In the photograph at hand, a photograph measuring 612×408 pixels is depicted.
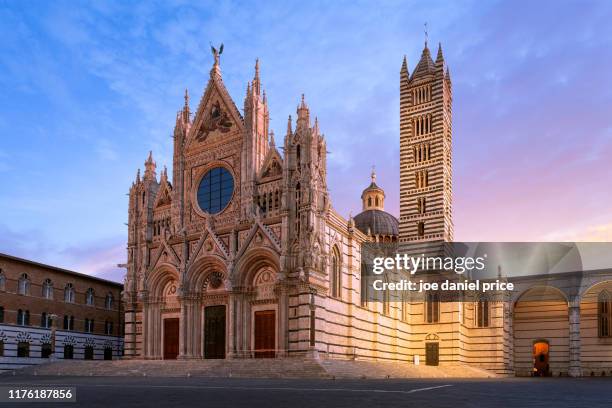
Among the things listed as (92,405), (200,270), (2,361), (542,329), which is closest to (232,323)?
(200,270)

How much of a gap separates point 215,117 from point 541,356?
1614 inches

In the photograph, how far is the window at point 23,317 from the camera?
4950cm

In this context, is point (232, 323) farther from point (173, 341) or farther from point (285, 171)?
point (285, 171)

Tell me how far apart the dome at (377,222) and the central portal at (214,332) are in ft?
90.0

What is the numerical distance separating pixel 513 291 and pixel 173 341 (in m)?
33.3

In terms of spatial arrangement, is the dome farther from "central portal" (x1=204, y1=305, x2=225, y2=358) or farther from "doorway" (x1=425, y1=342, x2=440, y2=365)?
"central portal" (x1=204, y1=305, x2=225, y2=358)

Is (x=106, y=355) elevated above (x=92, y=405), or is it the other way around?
(x=92, y=405)

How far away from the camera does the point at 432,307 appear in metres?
56.0

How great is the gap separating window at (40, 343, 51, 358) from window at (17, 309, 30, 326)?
2.48m

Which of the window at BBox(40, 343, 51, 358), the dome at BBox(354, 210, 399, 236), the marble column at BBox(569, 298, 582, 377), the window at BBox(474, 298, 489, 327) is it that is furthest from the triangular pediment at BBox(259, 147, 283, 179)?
the marble column at BBox(569, 298, 582, 377)

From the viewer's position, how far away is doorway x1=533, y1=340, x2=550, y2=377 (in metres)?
64.2

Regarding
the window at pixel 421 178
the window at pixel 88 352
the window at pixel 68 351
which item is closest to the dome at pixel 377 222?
the window at pixel 421 178

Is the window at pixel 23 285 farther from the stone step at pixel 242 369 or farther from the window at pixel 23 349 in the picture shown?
the stone step at pixel 242 369

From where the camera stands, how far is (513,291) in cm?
6238
